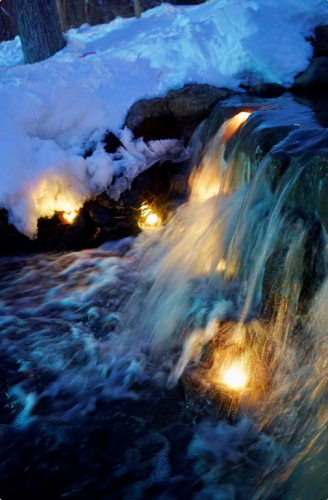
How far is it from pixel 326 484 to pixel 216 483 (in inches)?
22.8

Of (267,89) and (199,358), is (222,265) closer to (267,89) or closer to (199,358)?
(199,358)

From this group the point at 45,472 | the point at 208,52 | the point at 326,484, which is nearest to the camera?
the point at 326,484

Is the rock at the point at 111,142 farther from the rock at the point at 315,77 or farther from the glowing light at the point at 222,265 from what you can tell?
the rock at the point at 315,77

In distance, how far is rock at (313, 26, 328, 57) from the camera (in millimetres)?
6340

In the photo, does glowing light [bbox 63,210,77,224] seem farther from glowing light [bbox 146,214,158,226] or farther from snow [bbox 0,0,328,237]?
glowing light [bbox 146,214,158,226]

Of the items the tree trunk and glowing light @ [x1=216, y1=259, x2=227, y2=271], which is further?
Result: the tree trunk

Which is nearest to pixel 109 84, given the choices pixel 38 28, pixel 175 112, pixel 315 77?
pixel 175 112

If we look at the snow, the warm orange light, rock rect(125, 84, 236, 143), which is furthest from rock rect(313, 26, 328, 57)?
the warm orange light

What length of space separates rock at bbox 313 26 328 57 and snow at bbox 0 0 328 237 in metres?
0.14

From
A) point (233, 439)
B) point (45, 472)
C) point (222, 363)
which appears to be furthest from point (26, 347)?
point (233, 439)

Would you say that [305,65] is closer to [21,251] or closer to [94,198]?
[94,198]

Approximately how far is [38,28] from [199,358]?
7068mm

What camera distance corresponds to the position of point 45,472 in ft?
7.50

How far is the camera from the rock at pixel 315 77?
5.98 metres
